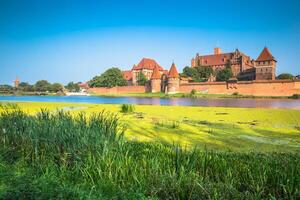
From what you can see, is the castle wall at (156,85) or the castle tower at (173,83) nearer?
the castle tower at (173,83)

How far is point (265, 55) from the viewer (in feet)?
179

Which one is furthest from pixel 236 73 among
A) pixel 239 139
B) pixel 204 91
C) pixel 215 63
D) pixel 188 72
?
pixel 239 139

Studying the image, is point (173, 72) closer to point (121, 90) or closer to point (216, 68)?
point (121, 90)

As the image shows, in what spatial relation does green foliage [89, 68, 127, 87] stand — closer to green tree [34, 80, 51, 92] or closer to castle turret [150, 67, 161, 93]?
castle turret [150, 67, 161, 93]

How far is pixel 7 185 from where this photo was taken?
8.94ft

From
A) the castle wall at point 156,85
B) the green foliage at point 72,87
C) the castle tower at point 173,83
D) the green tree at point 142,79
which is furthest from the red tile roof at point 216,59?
the green foliage at point 72,87

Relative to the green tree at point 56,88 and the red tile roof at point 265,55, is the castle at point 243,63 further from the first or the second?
the green tree at point 56,88

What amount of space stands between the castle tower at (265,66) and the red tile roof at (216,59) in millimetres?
17782

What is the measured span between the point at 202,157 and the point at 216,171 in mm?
326

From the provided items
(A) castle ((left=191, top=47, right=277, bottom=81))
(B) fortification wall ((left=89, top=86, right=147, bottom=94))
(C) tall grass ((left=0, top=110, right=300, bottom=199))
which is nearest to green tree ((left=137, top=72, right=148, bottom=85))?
(B) fortification wall ((left=89, top=86, right=147, bottom=94))

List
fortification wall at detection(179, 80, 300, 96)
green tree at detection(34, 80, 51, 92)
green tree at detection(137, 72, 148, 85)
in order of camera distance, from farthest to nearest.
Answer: green tree at detection(34, 80, 51, 92) → green tree at detection(137, 72, 148, 85) → fortification wall at detection(179, 80, 300, 96)

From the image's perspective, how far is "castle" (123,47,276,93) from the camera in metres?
54.0

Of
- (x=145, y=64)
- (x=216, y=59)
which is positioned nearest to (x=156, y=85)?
(x=145, y=64)

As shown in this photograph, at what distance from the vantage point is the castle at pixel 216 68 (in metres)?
54.0
